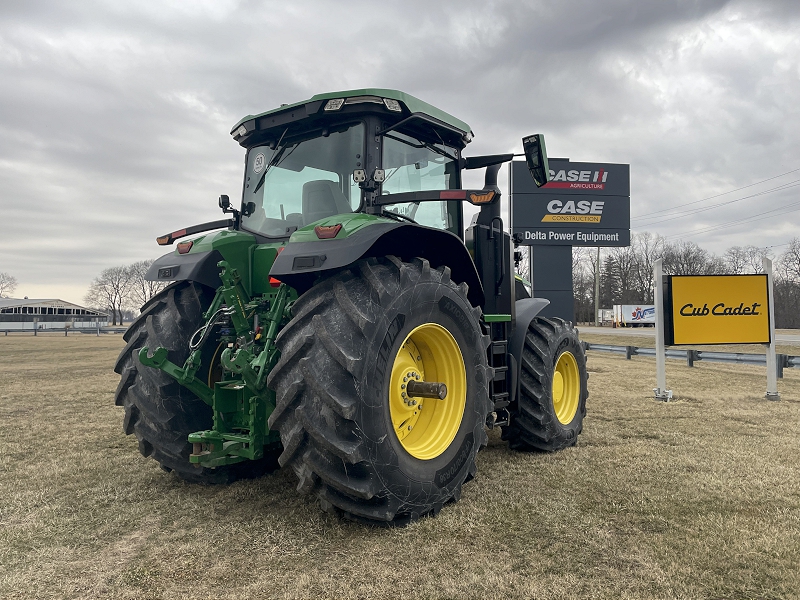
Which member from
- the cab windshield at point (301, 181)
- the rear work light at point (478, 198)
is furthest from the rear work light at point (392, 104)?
the rear work light at point (478, 198)

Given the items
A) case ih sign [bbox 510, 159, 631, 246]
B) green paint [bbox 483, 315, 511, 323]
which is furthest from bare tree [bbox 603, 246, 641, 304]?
green paint [bbox 483, 315, 511, 323]

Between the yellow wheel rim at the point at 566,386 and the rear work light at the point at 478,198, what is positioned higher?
the rear work light at the point at 478,198

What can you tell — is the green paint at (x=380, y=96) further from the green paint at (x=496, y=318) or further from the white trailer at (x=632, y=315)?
the white trailer at (x=632, y=315)

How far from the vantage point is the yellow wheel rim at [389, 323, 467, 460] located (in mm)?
3488

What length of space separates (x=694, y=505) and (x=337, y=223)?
2.87m

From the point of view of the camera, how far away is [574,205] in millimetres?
19547

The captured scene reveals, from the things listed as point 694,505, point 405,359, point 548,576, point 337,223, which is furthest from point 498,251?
point 548,576

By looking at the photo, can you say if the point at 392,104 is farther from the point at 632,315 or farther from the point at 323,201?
the point at 632,315

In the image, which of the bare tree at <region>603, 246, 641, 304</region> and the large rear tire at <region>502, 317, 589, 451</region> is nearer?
the large rear tire at <region>502, 317, 589, 451</region>

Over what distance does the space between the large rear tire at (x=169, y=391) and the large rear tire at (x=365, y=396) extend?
3.94ft

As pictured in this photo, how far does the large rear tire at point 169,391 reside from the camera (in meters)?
3.77

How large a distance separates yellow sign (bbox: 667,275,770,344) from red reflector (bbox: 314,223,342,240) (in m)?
7.52

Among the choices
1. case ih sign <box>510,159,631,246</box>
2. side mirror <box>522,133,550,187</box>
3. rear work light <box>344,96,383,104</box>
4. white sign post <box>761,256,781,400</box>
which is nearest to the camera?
rear work light <box>344,96,383,104</box>

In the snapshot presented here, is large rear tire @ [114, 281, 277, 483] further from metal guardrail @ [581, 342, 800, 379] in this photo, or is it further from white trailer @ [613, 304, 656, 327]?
white trailer @ [613, 304, 656, 327]
